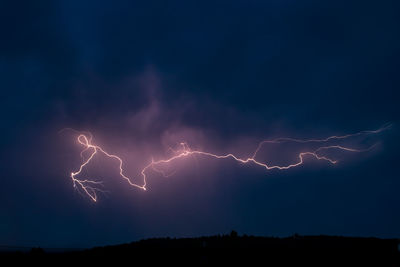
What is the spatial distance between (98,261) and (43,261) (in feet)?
6.89

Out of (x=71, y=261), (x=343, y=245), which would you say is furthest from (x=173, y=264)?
(x=343, y=245)

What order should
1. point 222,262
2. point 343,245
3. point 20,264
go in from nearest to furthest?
point 222,262, point 20,264, point 343,245

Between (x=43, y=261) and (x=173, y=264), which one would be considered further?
(x=43, y=261)

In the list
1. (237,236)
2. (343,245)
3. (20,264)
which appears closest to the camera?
(20,264)

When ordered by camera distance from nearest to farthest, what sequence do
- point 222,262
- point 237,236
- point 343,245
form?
point 222,262, point 343,245, point 237,236

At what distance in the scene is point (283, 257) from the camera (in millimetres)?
10812

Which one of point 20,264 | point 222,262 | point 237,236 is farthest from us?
point 237,236

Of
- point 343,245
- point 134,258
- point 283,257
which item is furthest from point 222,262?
point 343,245

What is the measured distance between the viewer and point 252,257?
35.3 feet

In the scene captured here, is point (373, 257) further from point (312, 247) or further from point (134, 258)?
point (134, 258)

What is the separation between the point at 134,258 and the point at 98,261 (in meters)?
1.12

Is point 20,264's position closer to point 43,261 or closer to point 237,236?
point 43,261

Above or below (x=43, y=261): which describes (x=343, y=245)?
above

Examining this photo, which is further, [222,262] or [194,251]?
[194,251]
